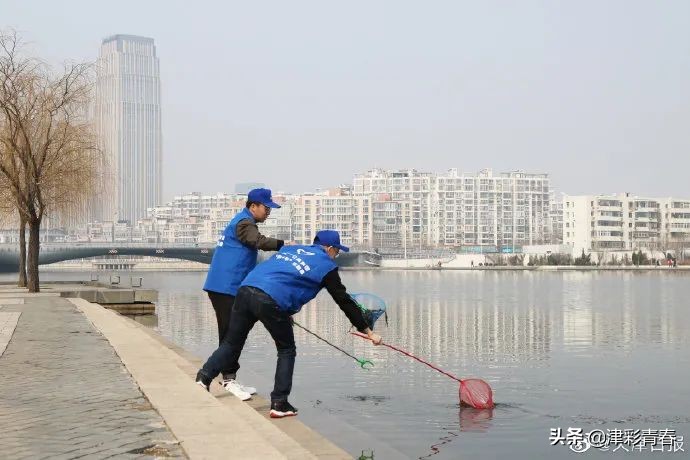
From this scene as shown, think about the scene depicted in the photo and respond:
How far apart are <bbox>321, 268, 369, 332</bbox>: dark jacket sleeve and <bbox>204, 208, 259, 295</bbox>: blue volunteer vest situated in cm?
173

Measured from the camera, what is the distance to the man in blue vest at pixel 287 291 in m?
9.41

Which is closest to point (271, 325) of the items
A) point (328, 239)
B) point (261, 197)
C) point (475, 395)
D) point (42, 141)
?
point (328, 239)

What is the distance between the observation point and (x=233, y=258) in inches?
437

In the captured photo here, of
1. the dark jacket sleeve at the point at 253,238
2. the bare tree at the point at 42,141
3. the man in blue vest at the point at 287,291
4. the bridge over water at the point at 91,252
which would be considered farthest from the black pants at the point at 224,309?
the bridge over water at the point at 91,252

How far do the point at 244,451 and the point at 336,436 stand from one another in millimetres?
4914

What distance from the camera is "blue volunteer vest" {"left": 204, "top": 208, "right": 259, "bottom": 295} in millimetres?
11055

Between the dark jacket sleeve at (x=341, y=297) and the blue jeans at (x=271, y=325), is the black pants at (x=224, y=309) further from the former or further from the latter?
the dark jacket sleeve at (x=341, y=297)

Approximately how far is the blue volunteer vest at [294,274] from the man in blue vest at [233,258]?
4.10 ft

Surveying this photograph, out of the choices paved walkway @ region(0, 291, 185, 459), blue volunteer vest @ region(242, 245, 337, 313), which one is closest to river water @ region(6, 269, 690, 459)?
blue volunteer vest @ region(242, 245, 337, 313)

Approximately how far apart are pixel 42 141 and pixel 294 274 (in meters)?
33.3

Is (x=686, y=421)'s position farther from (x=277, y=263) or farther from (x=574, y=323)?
(x=574, y=323)

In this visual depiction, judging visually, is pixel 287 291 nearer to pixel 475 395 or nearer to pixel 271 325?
pixel 271 325

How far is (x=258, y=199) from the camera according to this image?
11.0m

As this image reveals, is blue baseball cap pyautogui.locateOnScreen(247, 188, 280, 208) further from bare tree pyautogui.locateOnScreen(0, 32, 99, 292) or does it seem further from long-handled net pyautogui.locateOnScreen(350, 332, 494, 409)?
bare tree pyautogui.locateOnScreen(0, 32, 99, 292)
